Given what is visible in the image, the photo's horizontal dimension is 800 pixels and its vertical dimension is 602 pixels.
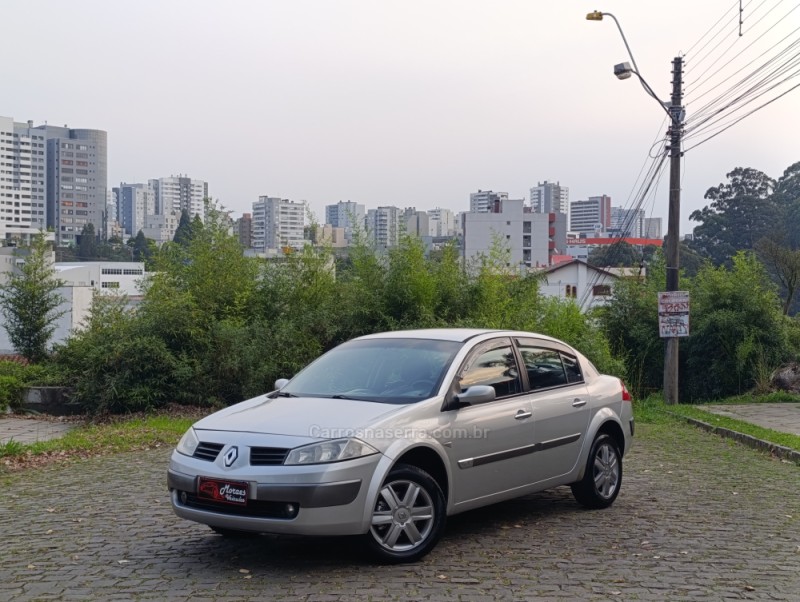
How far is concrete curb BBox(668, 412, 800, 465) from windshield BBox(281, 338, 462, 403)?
6821 mm

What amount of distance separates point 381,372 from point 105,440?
260 inches

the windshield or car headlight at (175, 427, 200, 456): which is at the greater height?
the windshield

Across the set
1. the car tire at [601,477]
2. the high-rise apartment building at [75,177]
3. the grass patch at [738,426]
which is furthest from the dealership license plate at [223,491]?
the high-rise apartment building at [75,177]

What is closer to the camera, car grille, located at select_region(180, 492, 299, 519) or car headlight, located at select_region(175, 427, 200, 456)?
car grille, located at select_region(180, 492, 299, 519)

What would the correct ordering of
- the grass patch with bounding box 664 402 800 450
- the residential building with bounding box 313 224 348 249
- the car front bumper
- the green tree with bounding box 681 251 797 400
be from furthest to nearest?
the green tree with bounding box 681 251 797 400, the residential building with bounding box 313 224 348 249, the grass patch with bounding box 664 402 800 450, the car front bumper

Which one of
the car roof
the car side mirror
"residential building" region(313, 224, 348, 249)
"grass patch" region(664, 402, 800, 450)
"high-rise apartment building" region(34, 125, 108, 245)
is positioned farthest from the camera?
"high-rise apartment building" region(34, 125, 108, 245)

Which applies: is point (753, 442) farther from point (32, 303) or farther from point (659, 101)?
point (32, 303)

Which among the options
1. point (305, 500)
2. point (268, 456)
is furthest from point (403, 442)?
point (268, 456)

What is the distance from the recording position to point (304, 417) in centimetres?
645

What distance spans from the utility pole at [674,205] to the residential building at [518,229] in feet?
196

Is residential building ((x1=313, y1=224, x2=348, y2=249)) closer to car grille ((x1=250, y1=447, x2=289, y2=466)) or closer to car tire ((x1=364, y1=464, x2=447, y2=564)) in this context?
car tire ((x1=364, y1=464, x2=447, y2=564))

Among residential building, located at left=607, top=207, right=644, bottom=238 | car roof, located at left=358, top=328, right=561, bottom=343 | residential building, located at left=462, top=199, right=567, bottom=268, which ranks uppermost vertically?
residential building, located at left=462, top=199, right=567, bottom=268

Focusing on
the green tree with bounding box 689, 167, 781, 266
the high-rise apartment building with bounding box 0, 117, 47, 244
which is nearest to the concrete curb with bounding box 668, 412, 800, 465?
the green tree with bounding box 689, 167, 781, 266

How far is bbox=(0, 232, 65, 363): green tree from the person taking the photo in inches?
714
